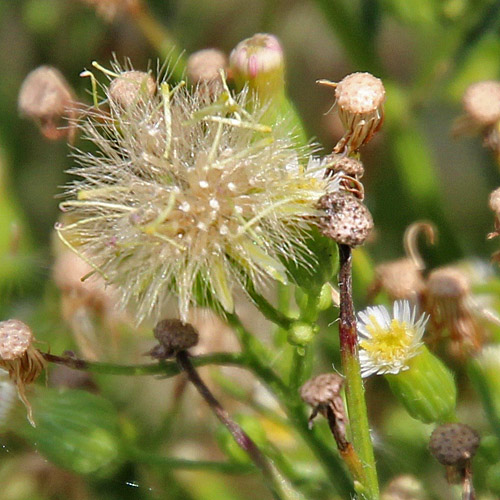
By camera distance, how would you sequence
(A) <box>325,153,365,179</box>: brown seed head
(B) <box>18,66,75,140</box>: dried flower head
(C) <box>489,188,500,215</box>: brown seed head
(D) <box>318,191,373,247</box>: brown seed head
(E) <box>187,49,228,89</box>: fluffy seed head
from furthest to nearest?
1. (B) <box>18,66,75,140</box>: dried flower head
2. (E) <box>187,49,228,89</box>: fluffy seed head
3. (C) <box>489,188,500,215</box>: brown seed head
4. (A) <box>325,153,365,179</box>: brown seed head
5. (D) <box>318,191,373,247</box>: brown seed head

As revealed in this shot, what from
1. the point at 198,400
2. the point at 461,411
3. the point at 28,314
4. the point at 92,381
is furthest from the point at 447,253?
the point at 28,314

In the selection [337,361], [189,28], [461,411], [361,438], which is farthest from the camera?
[189,28]

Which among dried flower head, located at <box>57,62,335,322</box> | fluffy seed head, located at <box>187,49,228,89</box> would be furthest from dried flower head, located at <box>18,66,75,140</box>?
dried flower head, located at <box>57,62,335,322</box>

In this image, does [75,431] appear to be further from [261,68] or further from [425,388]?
[261,68]

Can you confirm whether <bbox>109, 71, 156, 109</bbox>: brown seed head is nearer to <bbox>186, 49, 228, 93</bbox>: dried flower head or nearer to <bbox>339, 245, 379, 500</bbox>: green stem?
<bbox>186, 49, 228, 93</bbox>: dried flower head

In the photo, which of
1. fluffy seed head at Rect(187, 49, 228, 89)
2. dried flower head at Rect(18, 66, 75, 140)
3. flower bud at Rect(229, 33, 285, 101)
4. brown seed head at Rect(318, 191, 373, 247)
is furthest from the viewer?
dried flower head at Rect(18, 66, 75, 140)

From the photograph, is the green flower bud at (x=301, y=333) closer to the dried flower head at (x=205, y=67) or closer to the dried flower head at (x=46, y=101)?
the dried flower head at (x=205, y=67)


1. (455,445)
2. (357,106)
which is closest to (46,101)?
(357,106)

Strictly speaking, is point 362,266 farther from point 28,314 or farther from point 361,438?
point 28,314
